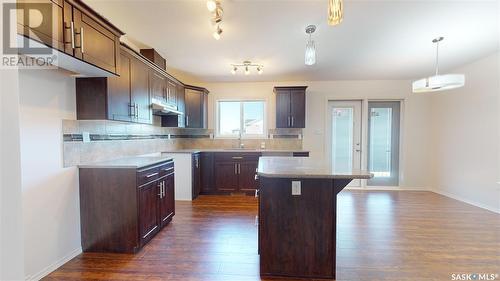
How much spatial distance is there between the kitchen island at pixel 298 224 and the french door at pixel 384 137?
150 inches

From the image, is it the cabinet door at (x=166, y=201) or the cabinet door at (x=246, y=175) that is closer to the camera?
the cabinet door at (x=166, y=201)

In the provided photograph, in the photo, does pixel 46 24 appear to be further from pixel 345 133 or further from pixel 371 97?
pixel 371 97

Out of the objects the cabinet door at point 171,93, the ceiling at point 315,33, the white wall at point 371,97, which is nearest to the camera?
the ceiling at point 315,33

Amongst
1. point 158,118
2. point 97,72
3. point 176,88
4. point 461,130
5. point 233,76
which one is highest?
point 233,76

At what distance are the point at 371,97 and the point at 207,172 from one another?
398 centimetres

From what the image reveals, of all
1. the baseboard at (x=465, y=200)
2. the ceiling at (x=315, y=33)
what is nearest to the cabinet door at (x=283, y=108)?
the ceiling at (x=315, y=33)

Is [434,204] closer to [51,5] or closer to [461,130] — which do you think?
[461,130]

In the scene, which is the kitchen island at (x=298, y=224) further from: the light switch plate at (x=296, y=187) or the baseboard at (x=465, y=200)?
the baseboard at (x=465, y=200)

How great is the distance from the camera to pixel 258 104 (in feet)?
17.6

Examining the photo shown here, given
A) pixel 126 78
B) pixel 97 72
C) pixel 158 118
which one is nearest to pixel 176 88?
pixel 158 118

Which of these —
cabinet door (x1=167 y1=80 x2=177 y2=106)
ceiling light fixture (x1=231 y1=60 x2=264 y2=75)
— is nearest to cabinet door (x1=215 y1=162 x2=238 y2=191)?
cabinet door (x1=167 y1=80 x2=177 y2=106)

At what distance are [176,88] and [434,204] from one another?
5175mm

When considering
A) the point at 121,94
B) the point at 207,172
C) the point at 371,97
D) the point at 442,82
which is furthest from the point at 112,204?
the point at 371,97

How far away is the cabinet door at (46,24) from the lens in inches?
55.9
